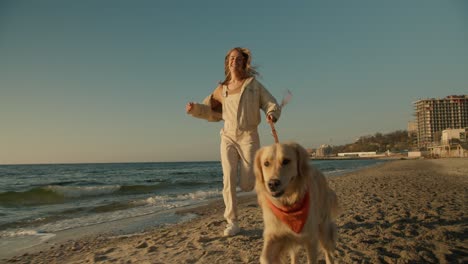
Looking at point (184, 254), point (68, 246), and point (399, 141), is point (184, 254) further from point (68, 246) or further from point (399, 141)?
point (399, 141)

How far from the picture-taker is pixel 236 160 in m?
4.39

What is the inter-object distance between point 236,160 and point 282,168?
1.80m

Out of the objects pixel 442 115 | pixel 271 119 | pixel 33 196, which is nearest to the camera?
pixel 271 119

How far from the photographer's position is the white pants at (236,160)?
4.21 metres

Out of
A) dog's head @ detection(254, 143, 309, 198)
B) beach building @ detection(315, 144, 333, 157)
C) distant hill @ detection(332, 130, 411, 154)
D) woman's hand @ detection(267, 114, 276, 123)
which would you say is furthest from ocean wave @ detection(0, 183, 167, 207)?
beach building @ detection(315, 144, 333, 157)

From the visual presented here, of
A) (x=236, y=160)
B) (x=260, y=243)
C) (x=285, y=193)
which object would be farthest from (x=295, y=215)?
(x=236, y=160)

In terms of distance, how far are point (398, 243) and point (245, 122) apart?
8.04ft

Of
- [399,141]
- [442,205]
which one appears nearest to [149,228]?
[442,205]

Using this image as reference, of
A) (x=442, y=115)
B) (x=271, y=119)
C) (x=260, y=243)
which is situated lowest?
(x=260, y=243)

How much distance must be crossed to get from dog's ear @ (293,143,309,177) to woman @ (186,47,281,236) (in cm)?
126

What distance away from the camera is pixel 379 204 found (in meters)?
7.13

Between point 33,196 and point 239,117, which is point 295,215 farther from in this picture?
point 33,196

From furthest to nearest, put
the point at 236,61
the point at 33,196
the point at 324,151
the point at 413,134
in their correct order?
1. the point at 324,151
2. the point at 413,134
3. the point at 33,196
4. the point at 236,61

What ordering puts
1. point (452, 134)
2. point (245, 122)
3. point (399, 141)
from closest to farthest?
point (245, 122)
point (452, 134)
point (399, 141)
